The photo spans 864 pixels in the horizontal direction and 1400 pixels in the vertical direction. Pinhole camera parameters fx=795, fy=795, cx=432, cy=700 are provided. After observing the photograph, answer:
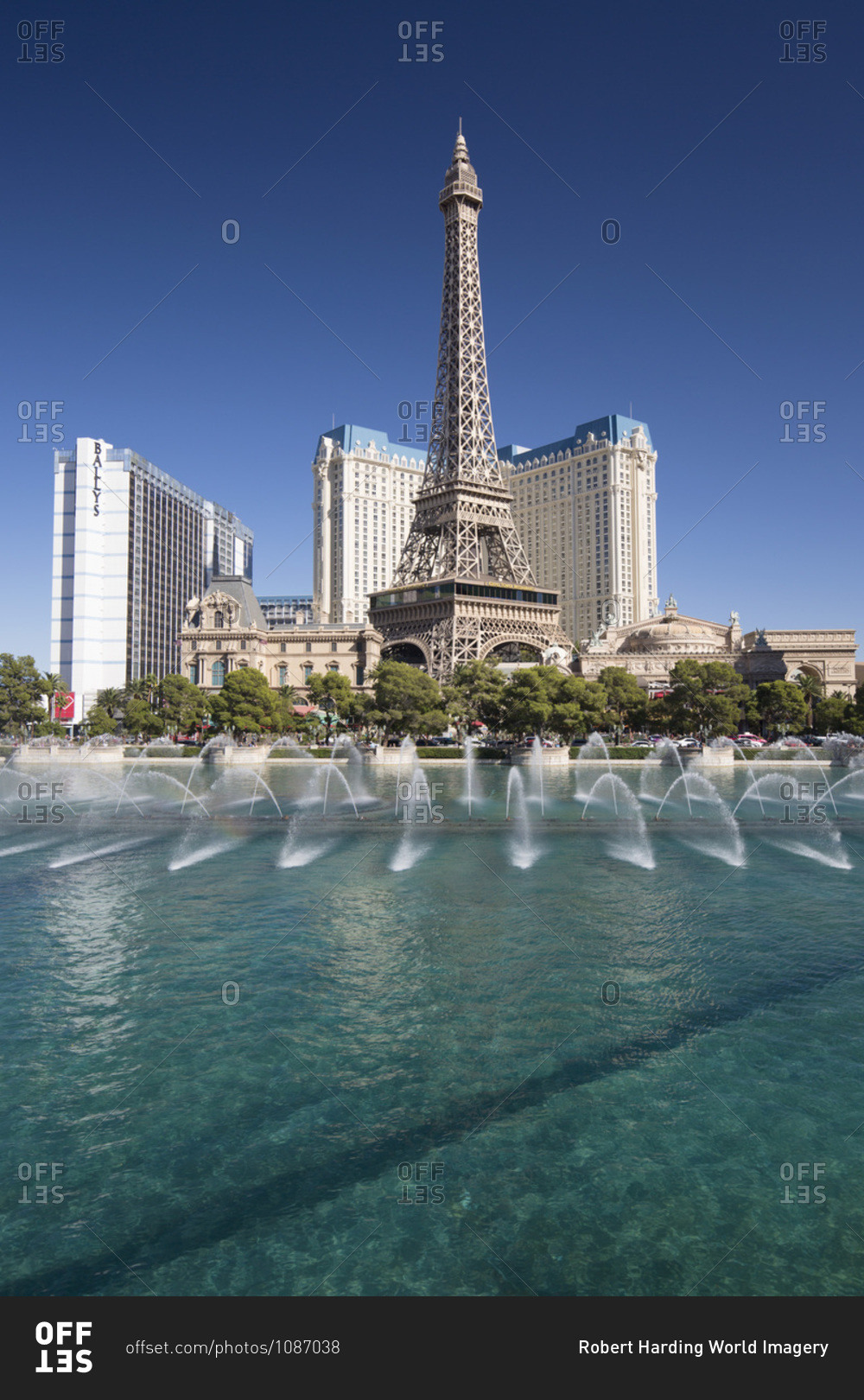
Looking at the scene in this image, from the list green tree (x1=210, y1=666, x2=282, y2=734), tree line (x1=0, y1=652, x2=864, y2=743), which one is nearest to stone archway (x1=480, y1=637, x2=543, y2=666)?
tree line (x1=0, y1=652, x2=864, y2=743)

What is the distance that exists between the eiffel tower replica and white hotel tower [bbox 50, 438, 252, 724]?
1954 inches

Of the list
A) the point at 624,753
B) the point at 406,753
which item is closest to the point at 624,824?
the point at 624,753

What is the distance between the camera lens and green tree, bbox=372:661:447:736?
8031 cm

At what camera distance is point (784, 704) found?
88000mm

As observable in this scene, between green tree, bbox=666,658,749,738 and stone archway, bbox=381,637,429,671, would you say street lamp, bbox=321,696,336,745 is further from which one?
green tree, bbox=666,658,749,738

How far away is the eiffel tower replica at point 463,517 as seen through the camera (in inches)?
4353

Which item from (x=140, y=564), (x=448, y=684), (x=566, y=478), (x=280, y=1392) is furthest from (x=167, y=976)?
(x=566, y=478)

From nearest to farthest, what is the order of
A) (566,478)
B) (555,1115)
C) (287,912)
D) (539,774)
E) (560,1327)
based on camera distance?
(560,1327) < (555,1115) < (287,912) < (539,774) < (566,478)

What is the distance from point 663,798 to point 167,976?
3842 centimetres

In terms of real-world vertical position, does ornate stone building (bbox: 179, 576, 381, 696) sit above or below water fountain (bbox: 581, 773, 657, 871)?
above

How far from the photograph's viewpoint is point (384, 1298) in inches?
312

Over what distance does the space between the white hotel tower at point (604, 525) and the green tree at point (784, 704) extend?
286ft

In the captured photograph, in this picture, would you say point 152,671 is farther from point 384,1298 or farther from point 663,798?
point 384,1298

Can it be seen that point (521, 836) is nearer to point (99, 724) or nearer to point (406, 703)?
point (406, 703)
